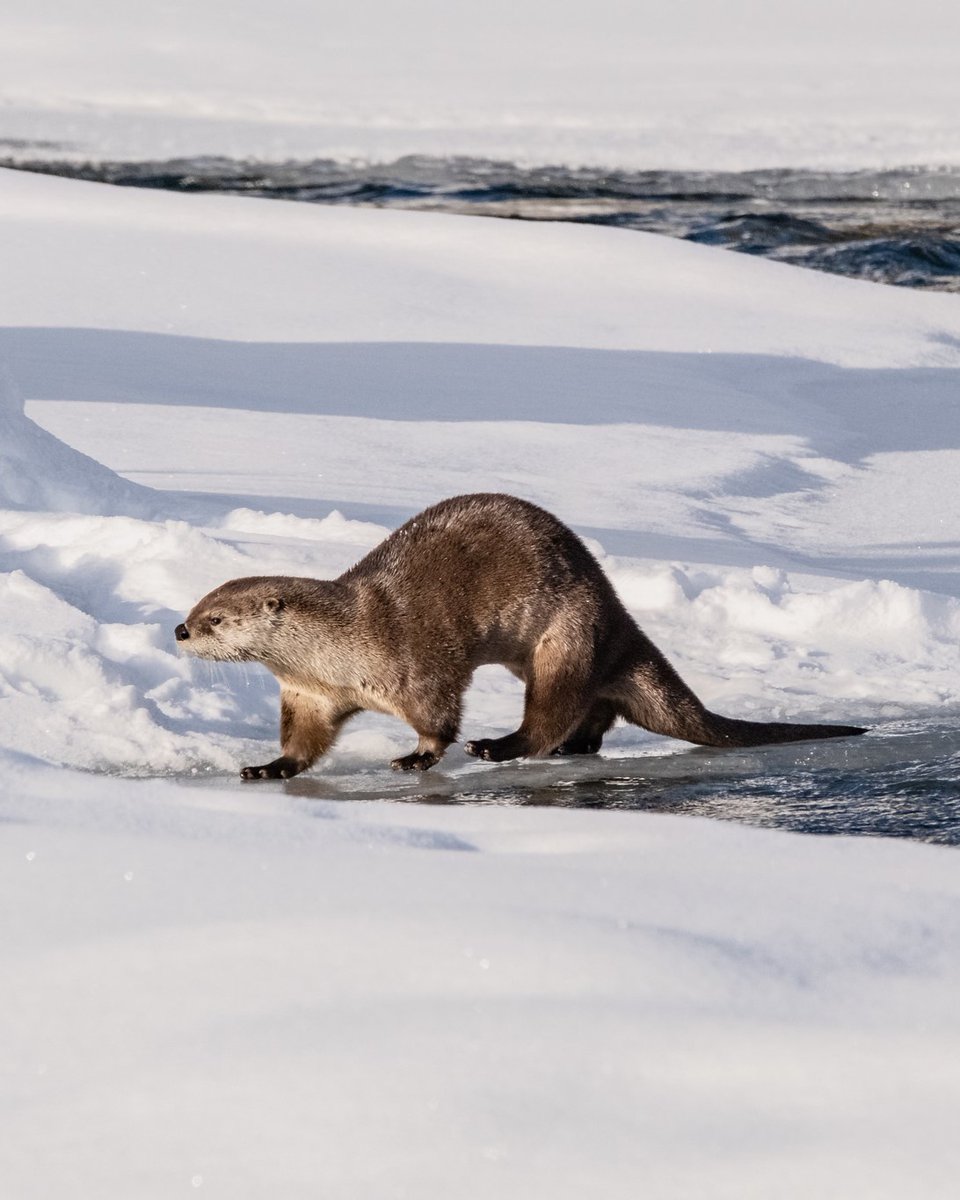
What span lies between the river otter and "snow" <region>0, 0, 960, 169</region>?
67.3 feet

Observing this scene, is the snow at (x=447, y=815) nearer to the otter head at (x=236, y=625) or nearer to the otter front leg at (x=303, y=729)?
the otter front leg at (x=303, y=729)

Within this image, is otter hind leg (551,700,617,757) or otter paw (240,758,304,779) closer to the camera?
otter paw (240,758,304,779)

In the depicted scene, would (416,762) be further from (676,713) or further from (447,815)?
(447,815)

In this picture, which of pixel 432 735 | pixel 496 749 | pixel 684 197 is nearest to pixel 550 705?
pixel 496 749

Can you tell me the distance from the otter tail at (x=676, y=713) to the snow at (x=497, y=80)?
67.3ft

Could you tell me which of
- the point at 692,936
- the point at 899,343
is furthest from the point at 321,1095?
the point at 899,343

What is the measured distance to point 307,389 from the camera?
32.7 ft

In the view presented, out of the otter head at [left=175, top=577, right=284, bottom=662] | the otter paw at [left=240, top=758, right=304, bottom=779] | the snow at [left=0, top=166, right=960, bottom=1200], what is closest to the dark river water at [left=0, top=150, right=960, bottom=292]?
the snow at [left=0, top=166, right=960, bottom=1200]

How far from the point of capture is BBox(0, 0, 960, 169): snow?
25297mm

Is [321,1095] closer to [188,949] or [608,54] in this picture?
[188,949]

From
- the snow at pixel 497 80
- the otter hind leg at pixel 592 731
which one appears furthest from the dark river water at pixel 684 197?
the otter hind leg at pixel 592 731

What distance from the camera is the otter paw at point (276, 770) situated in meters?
4.36

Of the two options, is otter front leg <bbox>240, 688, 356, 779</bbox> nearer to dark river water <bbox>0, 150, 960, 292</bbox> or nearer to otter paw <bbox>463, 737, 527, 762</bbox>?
otter paw <bbox>463, 737, 527, 762</bbox>

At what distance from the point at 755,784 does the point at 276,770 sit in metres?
1.20
